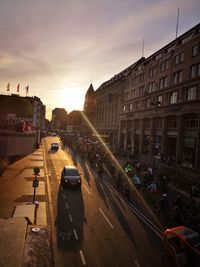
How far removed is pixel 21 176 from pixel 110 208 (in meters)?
13.9

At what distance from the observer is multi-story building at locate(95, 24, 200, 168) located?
1478 inches

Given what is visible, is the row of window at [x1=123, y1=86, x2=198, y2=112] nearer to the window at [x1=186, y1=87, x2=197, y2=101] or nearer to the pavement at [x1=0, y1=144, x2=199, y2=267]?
the window at [x1=186, y1=87, x2=197, y2=101]

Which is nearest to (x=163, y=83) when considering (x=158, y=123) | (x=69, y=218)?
(x=158, y=123)

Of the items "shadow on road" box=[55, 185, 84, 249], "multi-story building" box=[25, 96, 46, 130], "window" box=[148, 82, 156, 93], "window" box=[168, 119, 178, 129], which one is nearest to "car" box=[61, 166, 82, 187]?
"shadow on road" box=[55, 185, 84, 249]

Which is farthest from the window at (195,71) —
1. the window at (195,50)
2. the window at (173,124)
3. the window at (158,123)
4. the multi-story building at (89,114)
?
the multi-story building at (89,114)

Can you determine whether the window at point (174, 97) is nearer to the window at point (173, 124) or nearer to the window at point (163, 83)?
the window at point (173, 124)

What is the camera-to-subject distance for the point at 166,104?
146 ft

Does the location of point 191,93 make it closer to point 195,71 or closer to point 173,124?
point 195,71

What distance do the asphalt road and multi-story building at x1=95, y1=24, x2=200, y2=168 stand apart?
794 inches

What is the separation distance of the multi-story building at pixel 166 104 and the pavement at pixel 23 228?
23.6 metres

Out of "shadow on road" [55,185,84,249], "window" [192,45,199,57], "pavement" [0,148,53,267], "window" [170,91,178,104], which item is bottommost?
"shadow on road" [55,185,84,249]

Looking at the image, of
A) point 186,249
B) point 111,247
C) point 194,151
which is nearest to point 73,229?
point 111,247

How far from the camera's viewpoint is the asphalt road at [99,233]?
11422 mm

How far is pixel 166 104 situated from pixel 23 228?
35.9 meters
